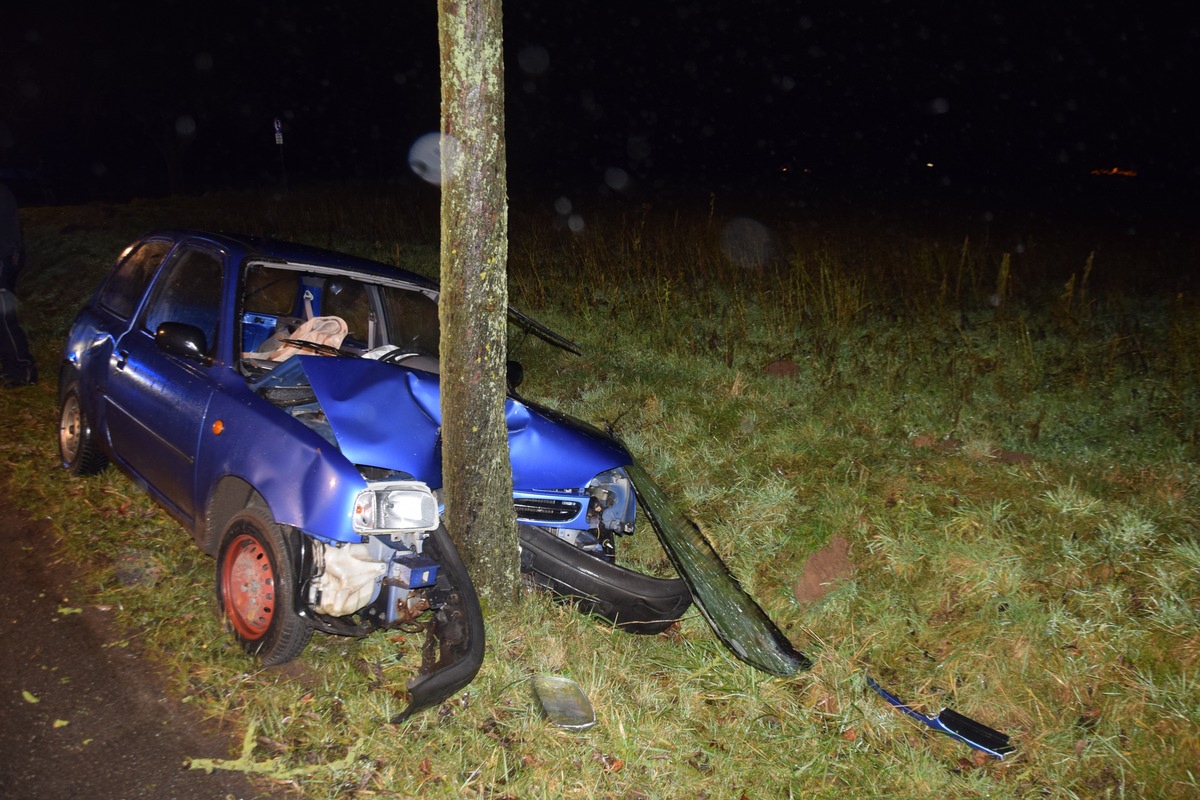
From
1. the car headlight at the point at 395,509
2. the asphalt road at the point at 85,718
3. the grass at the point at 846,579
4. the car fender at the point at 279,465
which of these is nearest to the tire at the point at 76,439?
the grass at the point at 846,579

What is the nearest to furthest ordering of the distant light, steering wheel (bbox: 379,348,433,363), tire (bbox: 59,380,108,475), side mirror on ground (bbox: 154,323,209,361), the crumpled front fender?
the crumpled front fender < side mirror on ground (bbox: 154,323,209,361) < steering wheel (bbox: 379,348,433,363) < tire (bbox: 59,380,108,475) < the distant light

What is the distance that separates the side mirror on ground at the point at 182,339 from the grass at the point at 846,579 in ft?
4.06

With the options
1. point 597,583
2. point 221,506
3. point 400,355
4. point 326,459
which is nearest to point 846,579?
point 597,583

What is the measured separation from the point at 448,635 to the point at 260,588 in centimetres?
87

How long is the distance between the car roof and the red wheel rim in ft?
4.85

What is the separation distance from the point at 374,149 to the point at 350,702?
1574 inches

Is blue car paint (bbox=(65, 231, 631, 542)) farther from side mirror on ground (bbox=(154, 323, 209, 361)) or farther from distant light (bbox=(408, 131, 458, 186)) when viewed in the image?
distant light (bbox=(408, 131, 458, 186))

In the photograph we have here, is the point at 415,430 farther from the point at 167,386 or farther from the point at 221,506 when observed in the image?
the point at 167,386

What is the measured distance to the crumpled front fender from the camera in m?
3.01

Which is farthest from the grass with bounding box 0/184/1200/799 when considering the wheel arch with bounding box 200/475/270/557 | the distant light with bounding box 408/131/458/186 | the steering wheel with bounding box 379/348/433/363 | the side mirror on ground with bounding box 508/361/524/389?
the distant light with bounding box 408/131/458/186

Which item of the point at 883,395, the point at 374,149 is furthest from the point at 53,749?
the point at 374,149

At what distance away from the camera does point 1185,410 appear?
546cm

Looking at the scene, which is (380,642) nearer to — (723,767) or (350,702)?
(350,702)

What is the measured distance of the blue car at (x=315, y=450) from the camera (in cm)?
320
